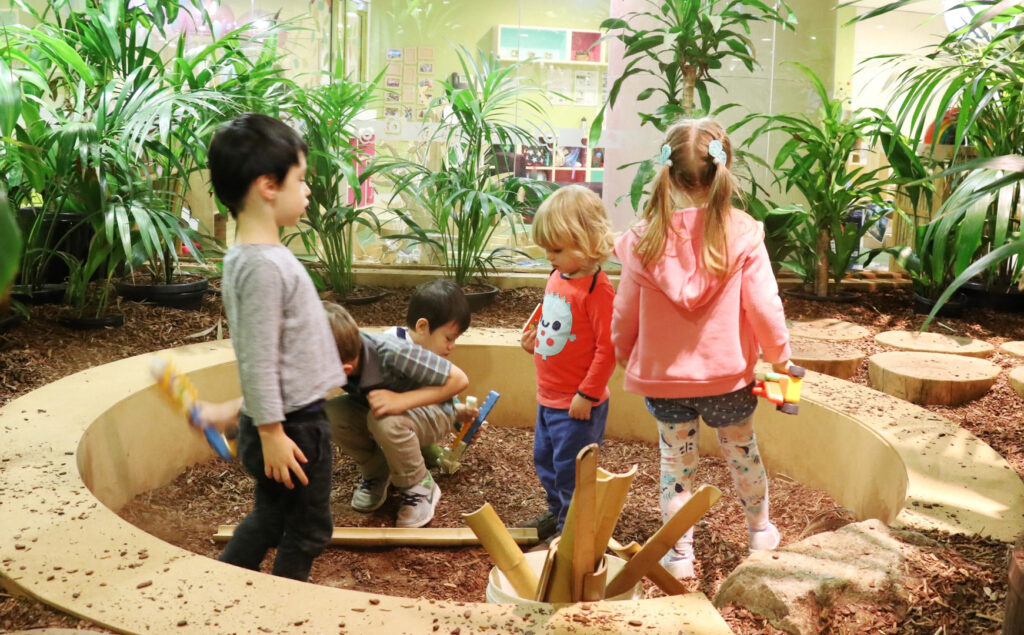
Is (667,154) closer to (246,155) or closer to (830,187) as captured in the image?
(246,155)

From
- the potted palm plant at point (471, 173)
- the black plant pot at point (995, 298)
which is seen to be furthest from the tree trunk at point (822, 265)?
the potted palm plant at point (471, 173)

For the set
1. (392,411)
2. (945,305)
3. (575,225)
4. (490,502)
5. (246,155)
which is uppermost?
(246,155)

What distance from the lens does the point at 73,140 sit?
2.71 m

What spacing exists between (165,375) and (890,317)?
314cm

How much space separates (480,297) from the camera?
3.80m

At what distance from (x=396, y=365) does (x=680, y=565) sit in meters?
0.84

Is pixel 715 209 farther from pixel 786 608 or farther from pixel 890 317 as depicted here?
pixel 890 317

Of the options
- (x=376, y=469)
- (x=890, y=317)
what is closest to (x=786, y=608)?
(x=376, y=469)

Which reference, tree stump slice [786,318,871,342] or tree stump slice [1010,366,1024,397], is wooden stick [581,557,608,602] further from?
tree stump slice [786,318,871,342]

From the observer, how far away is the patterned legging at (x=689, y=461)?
2062mm

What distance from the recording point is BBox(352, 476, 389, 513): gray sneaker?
8.13 ft

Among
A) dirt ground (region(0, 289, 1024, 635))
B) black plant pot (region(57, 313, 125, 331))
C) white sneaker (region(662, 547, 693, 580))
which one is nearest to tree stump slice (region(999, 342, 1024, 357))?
dirt ground (region(0, 289, 1024, 635))

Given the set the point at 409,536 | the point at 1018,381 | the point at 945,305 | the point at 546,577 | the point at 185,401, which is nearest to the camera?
the point at 546,577

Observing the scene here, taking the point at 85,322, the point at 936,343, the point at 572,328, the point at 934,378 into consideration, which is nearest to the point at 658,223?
the point at 572,328
